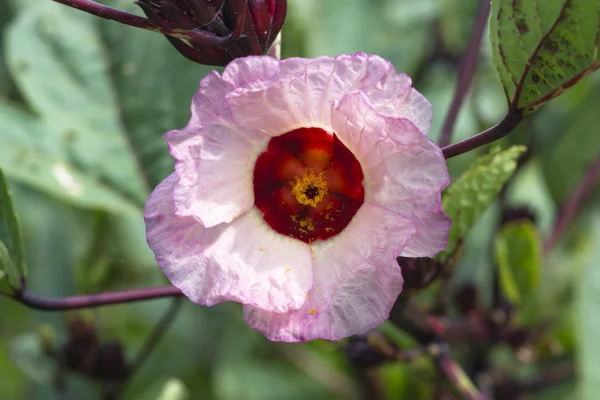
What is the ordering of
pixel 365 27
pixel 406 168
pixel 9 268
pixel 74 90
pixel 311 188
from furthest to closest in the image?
pixel 365 27, pixel 74 90, pixel 311 188, pixel 9 268, pixel 406 168

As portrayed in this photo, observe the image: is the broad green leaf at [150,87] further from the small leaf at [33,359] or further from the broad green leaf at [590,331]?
the broad green leaf at [590,331]

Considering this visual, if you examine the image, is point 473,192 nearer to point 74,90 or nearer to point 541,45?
point 541,45

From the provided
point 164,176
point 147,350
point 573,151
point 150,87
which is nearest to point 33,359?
point 147,350

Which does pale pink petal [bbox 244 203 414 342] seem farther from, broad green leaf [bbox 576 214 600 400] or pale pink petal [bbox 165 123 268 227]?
broad green leaf [bbox 576 214 600 400]

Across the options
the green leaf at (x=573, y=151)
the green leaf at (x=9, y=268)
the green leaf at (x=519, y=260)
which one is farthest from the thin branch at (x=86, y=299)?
the green leaf at (x=573, y=151)

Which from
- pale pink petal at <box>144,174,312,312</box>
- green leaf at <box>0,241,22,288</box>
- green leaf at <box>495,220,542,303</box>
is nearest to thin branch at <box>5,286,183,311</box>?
green leaf at <box>0,241,22,288</box>

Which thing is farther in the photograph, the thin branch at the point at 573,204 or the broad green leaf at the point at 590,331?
the thin branch at the point at 573,204
